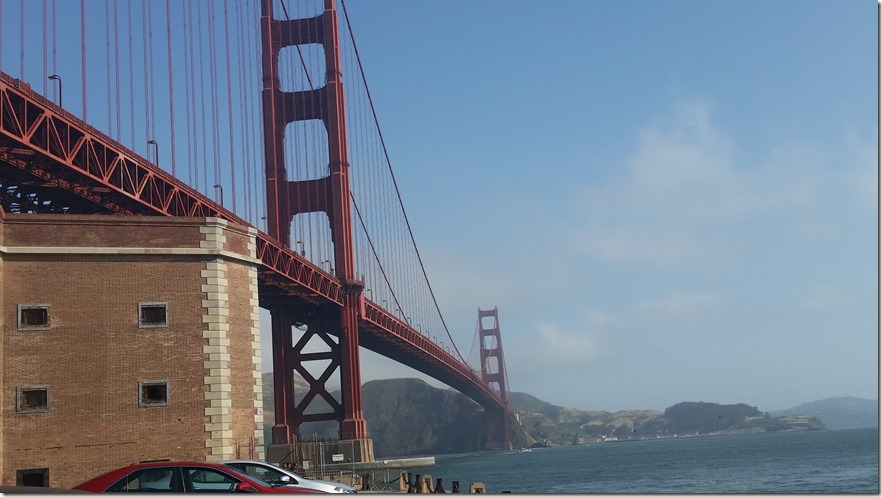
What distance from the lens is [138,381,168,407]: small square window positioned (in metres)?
29.8

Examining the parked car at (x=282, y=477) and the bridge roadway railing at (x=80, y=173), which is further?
the bridge roadway railing at (x=80, y=173)

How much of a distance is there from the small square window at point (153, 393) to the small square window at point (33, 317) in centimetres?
297

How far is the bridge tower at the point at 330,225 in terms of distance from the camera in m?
67.6

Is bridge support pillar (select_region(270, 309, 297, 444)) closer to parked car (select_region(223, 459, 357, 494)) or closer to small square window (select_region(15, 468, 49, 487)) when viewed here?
small square window (select_region(15, 468, 49, 487))

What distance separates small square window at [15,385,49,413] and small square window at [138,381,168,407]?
2.40 meters

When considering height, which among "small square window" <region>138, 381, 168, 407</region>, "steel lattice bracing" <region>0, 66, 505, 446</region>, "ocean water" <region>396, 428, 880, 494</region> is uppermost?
"steel lattice bracing" <region>0, 66, 505, 446</region>

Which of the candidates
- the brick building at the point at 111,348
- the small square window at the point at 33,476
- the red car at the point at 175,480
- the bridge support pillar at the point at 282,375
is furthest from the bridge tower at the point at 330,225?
the red car at the point at 175,480

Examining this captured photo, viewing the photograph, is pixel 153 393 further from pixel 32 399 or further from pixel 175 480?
pixel 175 480

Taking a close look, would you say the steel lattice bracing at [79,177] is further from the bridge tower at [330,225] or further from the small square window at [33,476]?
the small square window at [33,476]

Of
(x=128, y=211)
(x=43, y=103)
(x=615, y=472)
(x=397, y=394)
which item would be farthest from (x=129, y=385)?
(x=397, y=394)

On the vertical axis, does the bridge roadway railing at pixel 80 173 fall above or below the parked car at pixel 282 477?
above

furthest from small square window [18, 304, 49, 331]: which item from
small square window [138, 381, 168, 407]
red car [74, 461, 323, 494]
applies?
red car [74, 461, 323, 494]

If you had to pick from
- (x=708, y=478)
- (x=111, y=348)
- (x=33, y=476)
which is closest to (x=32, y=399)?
(x=33, y=476)

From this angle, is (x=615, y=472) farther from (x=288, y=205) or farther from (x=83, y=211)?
(x=83, y=211)
